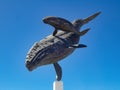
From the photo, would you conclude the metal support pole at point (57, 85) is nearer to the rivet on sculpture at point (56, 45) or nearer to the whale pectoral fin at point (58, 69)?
the rivet on sculpture at point (56, 45)

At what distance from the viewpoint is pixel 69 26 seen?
15.7 m

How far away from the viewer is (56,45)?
48.5 ft

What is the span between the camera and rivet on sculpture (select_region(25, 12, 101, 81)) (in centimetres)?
1409

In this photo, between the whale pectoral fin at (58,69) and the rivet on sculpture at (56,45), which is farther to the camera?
the whale pectoral fin at (58,69)

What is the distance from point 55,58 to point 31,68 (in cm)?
164

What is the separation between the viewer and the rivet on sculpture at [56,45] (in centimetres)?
1409

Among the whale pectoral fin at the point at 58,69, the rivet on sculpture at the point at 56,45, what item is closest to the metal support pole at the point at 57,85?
the rivet on sculpture at the point at 56,45

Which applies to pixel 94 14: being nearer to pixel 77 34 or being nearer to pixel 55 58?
pixel 77 34

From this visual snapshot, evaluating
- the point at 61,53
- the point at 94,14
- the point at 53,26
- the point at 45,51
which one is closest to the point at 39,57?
the point at 45,51

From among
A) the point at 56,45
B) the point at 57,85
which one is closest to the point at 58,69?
the point at 57,85

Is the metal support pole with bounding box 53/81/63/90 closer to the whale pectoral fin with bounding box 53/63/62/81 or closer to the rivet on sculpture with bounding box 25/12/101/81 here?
the rivet on sculpture with bounding box 25/12/101/81

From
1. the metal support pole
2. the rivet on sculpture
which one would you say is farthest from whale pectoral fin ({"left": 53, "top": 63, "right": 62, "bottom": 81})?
the metal support pole

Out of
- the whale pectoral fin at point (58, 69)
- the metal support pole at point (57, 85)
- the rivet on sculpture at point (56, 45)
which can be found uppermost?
the rivet on sculpture at point (56, 45)

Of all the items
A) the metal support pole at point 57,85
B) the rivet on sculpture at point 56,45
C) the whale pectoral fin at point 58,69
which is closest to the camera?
Result: the rivet on sculpture at point 56,45
